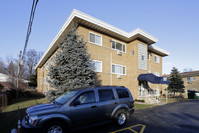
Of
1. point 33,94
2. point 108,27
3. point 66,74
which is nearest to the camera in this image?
point 66,74

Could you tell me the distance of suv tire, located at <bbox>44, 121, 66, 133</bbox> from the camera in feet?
13.0

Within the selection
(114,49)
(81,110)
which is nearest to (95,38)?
(114,49)

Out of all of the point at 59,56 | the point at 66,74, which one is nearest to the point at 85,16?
the point at 59,56

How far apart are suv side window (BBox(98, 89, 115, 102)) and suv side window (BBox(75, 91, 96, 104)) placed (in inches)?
14.5

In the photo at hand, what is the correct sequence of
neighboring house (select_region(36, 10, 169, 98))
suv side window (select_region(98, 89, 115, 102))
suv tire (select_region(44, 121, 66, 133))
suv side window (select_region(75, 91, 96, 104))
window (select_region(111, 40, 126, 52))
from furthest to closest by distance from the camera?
window (select_region(111, 40, 126, 52)), neighboring house (select_region(36, 10, 169, 98)), suv side window (select_region(98, 89, 115, 102)), suv side window (select_region(75, 91, 96, 104)), suv tire (select_region(44, 121, 66, 133))

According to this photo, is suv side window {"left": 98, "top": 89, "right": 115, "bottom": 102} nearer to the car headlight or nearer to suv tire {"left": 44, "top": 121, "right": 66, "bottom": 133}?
suv tire {"left": 44, "top": 121, "right": 66, "bottom": 133}

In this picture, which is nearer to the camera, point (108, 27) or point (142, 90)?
point (108, 27)

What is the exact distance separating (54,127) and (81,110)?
1066mm

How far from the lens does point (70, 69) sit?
9984 mm

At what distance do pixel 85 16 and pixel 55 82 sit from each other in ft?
23.2

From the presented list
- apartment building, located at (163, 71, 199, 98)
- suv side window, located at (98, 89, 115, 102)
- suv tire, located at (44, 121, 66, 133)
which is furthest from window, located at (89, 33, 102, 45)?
apartment building, located at (163, 71, 199, 98)

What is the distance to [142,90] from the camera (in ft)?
55.3

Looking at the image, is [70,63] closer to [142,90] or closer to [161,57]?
[142,90]

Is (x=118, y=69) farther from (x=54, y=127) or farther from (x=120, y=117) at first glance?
(x=54, y=127)
